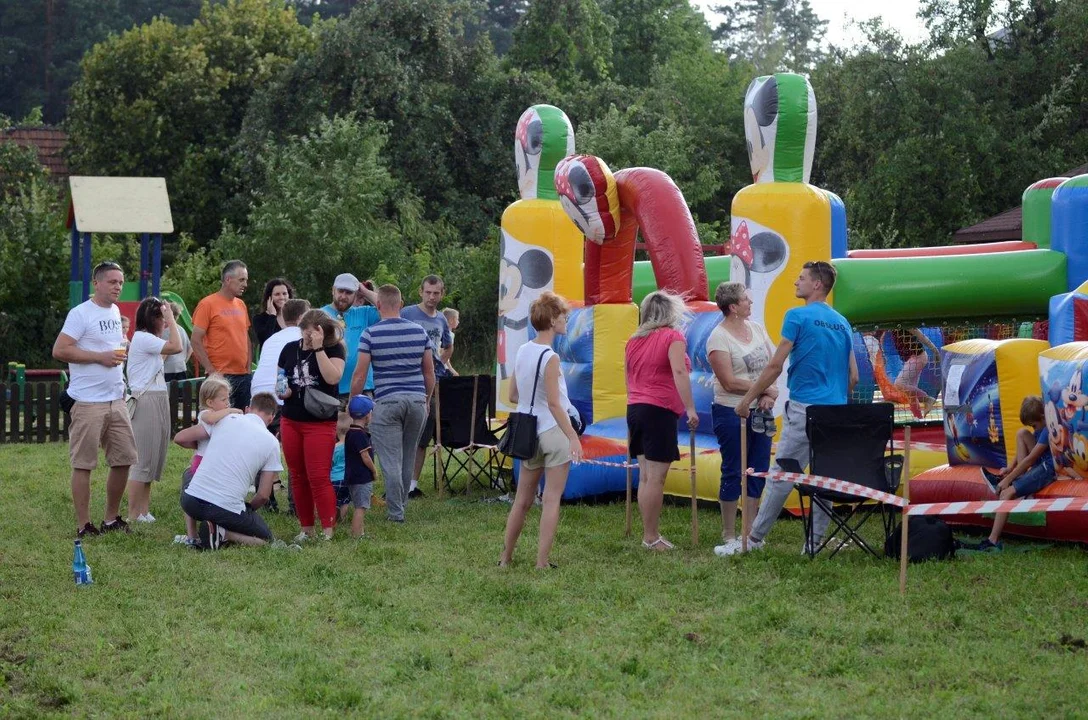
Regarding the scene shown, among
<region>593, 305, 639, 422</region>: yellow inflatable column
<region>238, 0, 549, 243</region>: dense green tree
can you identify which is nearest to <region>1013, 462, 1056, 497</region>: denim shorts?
<region>593, 305, 639, 422</region>: yellow inflatable column

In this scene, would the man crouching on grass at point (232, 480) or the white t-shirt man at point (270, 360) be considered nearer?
the man crouching on grass at point (232, 480)

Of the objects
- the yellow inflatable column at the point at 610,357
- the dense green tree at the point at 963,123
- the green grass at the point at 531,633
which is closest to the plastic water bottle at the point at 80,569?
the green grass at the point at 531,633

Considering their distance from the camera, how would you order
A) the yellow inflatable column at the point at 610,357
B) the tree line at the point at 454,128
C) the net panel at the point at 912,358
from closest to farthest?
1. the net panel at the point at 912,358
2. the yellow inflatable column at the point at 610,357
3. the tree line at the point at 454,128

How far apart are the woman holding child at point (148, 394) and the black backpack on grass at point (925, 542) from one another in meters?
4.63

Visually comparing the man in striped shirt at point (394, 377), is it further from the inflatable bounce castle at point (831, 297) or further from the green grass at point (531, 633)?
the inflatable bounce castle at point (831, 297)

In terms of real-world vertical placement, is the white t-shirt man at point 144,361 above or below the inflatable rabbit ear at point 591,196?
below

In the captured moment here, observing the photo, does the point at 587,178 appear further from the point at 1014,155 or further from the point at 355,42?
the point at 355,42

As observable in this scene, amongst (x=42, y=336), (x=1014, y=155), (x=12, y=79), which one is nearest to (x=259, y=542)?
(x=42, y=336)

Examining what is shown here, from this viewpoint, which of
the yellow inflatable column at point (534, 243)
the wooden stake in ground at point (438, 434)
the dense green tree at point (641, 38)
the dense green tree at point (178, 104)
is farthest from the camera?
the dense green tree at point (641, 38)

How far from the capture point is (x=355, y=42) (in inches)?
1046

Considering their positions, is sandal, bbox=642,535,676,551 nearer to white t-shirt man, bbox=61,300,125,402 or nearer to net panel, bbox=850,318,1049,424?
net panel, bbox=850,318,1049,424

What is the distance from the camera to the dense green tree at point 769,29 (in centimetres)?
6181

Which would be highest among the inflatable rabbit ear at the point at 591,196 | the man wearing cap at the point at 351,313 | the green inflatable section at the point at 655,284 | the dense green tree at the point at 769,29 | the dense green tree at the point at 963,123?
the dense green tree at the point at 769,29

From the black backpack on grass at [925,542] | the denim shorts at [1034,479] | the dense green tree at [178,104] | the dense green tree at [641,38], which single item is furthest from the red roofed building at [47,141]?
the denim shorts at [1034,479]
